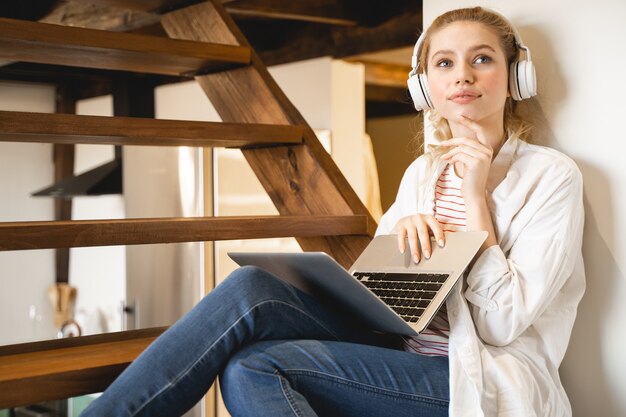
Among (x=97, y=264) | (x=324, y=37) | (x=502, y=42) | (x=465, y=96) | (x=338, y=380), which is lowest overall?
(x=97, y=264)

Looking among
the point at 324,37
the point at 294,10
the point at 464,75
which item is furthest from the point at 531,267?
the point at 324,37

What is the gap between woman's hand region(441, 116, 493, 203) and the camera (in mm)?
1594

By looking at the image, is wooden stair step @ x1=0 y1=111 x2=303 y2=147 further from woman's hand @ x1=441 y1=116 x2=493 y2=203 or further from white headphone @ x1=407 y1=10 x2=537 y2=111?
woman's hand @ x1=441 y1=116 x2=493 y2=203

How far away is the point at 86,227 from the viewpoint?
161cm

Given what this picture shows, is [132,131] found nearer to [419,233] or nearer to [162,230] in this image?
[162,230]

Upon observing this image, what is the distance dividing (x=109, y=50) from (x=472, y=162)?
3.02 feet

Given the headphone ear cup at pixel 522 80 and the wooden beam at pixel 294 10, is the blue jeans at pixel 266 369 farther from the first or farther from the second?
the wooden beam at pixel 294 10

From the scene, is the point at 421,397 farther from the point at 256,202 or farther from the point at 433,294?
the point at 256,202

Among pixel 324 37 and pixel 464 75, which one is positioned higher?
pixel 324 37

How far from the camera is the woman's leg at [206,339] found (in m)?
1.40

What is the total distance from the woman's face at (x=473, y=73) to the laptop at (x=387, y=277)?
267 millimetres

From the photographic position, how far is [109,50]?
199 cm

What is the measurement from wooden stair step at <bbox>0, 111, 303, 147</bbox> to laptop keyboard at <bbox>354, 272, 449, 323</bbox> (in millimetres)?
521

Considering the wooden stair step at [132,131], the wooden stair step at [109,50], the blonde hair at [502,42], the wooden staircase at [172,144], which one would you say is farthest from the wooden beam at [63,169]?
the blonde hair at [502,42]
